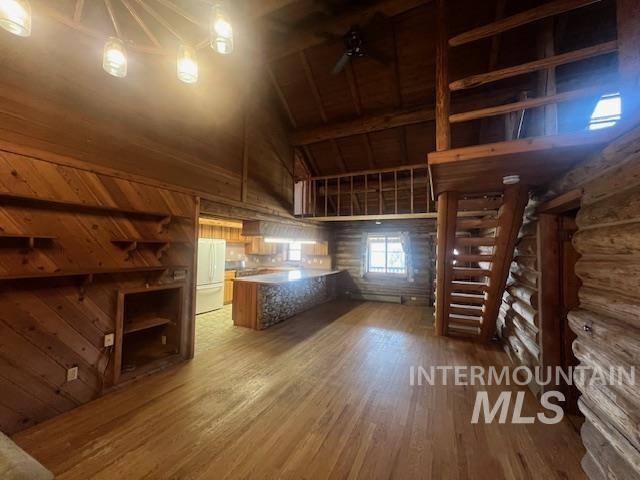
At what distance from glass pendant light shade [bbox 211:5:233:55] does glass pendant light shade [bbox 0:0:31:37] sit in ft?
2.94

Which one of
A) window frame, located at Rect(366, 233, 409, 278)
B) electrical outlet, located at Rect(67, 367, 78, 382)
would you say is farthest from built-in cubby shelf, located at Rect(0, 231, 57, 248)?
window frame, located at Rect(366, 233, 409, 278)

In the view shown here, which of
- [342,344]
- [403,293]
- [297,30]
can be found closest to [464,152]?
[342,344]

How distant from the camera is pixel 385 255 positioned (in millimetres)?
8188

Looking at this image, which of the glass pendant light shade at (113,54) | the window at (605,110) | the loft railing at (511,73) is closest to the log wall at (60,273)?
the glass pendant light shade at (113,54)

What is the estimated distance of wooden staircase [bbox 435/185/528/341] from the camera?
3223mm

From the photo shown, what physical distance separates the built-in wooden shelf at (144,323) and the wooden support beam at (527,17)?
471 centimetres

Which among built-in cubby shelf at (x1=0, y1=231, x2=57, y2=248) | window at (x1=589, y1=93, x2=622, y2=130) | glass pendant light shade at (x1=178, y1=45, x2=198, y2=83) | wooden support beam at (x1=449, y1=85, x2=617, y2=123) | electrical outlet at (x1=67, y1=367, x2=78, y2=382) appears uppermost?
window at (x1=589, y1=93, x2=622, y2=130)

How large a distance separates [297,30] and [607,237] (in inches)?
215

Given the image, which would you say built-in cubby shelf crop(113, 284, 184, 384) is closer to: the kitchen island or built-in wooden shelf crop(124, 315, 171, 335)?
built-in wooden shelf crop(124, 315, 171, 335)

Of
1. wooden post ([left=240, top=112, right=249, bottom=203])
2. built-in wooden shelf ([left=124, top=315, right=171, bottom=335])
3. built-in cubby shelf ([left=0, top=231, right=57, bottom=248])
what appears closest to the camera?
built-in cubby shelf ([left=0, top=231, right=57, bottom=248])

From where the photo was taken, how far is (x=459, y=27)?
432 centimetres

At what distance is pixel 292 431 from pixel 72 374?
2282 mm

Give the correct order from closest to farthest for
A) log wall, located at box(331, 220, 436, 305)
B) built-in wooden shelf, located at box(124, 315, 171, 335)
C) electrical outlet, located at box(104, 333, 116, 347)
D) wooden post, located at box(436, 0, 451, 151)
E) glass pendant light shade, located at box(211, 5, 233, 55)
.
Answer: glass pendant light shade, located at box(211, 5, 233, 55), wooden post, located at box(436, 0, 451, 151), electrical outlet, located at box(104, 333, 116, 347), built-in wooden shelf, located at box(124, 315, 171, 335), log wall, located at box(331, 220, 436, 305)

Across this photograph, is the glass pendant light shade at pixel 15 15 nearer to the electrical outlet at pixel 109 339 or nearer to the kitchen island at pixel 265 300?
the electrical outlet at pixel 109 339
